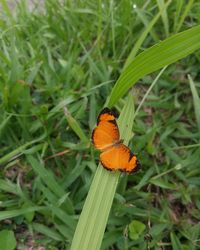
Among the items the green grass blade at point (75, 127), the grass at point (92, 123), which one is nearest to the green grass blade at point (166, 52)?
the grass at point (92, 123)

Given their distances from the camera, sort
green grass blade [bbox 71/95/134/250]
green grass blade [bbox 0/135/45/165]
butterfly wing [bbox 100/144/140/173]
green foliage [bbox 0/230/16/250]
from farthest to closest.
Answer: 1. green grass blade [bbox 0/135/45/165]
2. green foliage [bbox 0/230/16/250]
3. butterfly wing [bbox 100/144/140/173]
4. green grass blade [bbox 71/95/134/250]

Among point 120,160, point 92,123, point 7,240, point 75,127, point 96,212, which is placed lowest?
point 7,240

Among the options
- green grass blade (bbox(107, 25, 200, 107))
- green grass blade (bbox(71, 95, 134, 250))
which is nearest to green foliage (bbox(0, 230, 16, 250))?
green grass blade (bbox(71, 95, 134, 250))

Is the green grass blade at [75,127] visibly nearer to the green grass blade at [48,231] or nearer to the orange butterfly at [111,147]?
the orange butterfly at [111,147]

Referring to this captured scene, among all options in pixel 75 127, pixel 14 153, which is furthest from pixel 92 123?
pixel 14 153

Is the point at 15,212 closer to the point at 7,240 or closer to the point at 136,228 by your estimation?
the point at 7,240

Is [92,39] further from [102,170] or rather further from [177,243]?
[177,243]

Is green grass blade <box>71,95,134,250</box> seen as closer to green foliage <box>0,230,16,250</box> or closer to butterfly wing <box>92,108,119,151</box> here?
butterfly wing <box>92,108,119,151</box>

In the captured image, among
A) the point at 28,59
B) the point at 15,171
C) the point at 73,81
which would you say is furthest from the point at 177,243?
the point at 28,59
